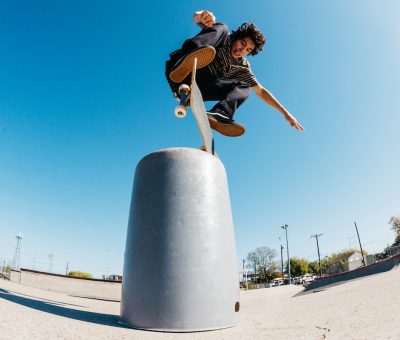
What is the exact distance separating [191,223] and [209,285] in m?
0.47

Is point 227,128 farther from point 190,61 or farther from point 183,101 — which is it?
point 190,61

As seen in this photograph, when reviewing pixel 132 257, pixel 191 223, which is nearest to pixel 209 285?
pixel 191 223

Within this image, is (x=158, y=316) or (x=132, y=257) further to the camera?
(x=132, y=257)

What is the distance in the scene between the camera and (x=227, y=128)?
132 inches

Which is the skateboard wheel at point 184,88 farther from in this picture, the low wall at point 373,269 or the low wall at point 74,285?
the low wall at point 74,285

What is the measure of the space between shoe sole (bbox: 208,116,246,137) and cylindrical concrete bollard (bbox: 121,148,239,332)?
969mm

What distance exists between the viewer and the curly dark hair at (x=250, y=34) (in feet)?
10.1

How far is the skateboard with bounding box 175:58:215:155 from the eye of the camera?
8.64 ft

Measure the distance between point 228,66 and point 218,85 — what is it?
0.26 metres

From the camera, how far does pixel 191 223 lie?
80.7 inches

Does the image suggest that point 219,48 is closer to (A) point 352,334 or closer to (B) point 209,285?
(B) point 209,285

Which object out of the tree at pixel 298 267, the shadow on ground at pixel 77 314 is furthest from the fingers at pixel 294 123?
the tree at pixel 298 267

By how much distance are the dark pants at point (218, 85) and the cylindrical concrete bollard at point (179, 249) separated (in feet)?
3.63

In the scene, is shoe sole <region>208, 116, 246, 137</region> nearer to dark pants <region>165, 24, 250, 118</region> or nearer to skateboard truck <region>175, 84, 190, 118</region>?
dark pants <region>165, 24, 250, 118</region>
